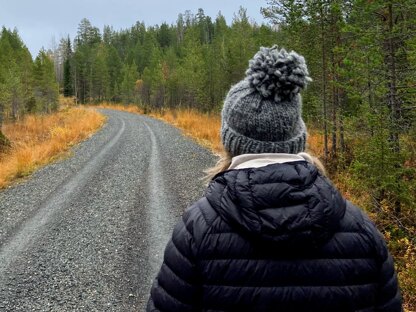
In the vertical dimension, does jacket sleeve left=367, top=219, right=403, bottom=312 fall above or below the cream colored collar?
below

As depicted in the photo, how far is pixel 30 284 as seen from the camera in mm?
5148

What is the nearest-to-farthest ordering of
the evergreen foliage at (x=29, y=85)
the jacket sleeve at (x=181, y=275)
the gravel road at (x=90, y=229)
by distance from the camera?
1. the jacket sleeve at (x=181, y=275)
2. the gravel road at (x=90, y=229)
3. the evergreen foliage at (x=29, y=85)

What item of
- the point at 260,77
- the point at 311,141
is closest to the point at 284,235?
the point at 260,77

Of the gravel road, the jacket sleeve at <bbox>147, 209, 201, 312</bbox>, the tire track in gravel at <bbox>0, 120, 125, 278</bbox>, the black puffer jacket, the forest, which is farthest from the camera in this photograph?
the forest

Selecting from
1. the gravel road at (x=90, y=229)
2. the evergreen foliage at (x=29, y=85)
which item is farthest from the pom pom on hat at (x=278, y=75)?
the evergreen foliage at (x=29, y=85)

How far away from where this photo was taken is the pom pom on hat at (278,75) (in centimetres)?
154

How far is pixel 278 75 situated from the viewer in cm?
154

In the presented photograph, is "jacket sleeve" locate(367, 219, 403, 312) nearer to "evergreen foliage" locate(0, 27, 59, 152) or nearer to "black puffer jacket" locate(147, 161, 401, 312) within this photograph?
"black puffer jacket" locate(147, 161, 401, 312)

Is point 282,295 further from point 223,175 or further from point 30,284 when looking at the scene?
point 30,284

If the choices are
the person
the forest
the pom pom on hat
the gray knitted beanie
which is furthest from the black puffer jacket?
the forest

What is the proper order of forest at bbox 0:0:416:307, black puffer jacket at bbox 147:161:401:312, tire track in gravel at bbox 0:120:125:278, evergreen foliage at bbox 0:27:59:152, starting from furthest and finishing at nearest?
evergreen foliage at bbox 0:27:59:152 < forest at bbox 0:0:416:307 < tire track in gravel at bbox 0:120:125:278 < black puffer jacket at bbox 147:161:401:312

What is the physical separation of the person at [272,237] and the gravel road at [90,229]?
11.5 feet

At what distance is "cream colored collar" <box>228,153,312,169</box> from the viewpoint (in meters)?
1.50

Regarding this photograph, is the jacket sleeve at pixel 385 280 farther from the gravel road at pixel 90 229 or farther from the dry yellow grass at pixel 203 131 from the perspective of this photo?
the dry yellow grass at pixel 203 131
